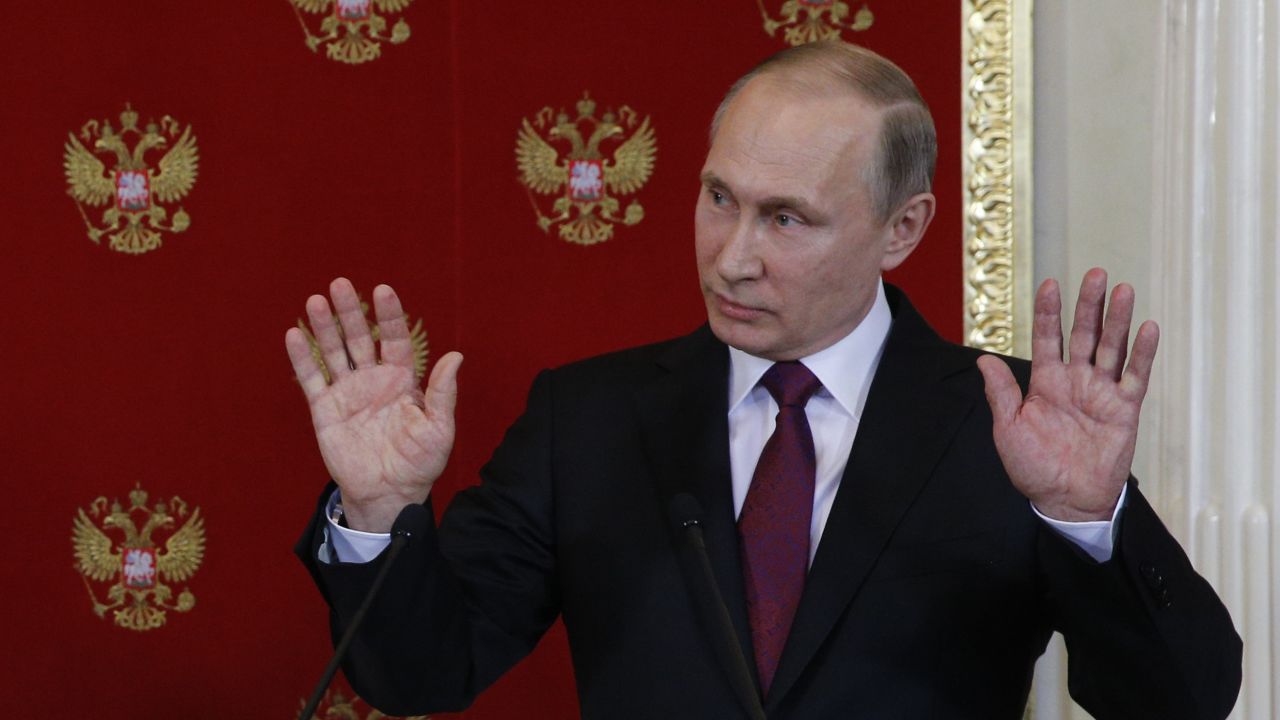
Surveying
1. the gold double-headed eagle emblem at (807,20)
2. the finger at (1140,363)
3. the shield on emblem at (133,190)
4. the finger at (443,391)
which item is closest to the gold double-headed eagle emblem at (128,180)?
the shield on emblem at (133,190)

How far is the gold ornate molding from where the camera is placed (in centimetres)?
228

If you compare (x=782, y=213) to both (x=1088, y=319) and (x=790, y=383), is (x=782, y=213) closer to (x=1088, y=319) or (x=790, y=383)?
(x=790, y=383)

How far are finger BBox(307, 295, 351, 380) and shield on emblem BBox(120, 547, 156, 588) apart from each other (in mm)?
1259

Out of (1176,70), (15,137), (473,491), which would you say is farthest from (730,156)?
(15,137)

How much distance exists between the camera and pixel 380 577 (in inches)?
47.8

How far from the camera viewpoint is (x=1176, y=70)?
205 cm

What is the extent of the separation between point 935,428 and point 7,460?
5.43ft

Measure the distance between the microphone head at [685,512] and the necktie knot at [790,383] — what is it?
0.86 ft

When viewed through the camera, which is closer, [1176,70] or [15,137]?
[1176,70]

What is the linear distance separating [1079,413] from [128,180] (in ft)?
5.73

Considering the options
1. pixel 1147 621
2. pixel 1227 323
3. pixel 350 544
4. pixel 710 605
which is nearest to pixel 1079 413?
pixel 1147 621

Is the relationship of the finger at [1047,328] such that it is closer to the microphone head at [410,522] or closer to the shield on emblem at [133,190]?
the microphone head at [410,522]

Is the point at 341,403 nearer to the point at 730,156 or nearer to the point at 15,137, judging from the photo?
the point at 730,156

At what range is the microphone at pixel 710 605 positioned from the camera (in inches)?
46.4
